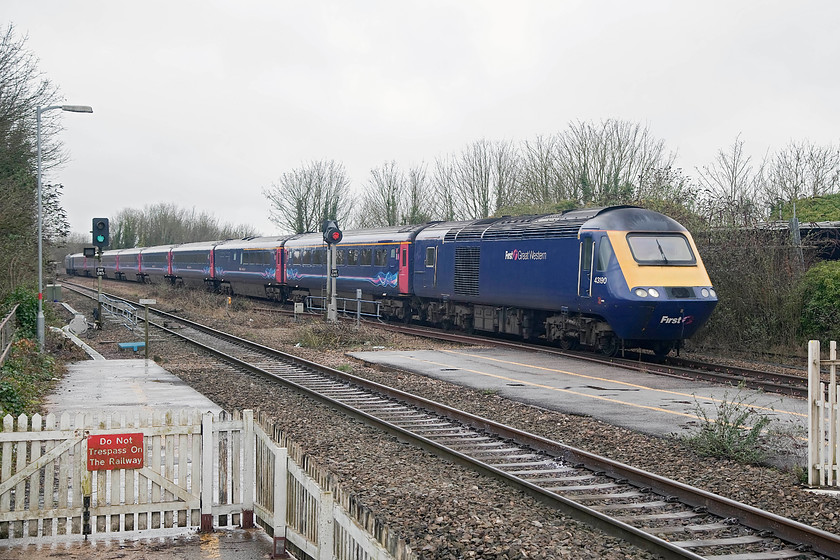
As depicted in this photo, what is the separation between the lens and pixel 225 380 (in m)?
16.3

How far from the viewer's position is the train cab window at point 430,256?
25672 mm

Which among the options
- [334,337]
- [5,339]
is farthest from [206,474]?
[334,337]

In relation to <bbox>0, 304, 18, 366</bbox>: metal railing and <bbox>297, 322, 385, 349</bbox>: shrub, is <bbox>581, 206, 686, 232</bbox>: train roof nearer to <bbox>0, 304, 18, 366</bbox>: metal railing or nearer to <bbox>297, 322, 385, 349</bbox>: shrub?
<bbox>297, 322, 385, 349</bbox>: shrub

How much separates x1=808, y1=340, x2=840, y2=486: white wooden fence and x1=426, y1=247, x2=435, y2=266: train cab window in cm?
1752

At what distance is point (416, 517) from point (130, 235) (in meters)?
102

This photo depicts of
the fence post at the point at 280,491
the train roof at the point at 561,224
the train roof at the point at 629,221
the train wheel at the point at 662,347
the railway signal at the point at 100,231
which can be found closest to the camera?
the fence post at the point at 280,491

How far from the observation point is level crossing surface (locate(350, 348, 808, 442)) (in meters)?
11.8

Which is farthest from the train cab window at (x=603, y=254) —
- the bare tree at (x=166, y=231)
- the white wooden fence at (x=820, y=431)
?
the bare tree at (x=166, y=231)

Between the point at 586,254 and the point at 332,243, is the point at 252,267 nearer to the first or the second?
the point at 332,243

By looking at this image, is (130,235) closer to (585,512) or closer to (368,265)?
(368,265)

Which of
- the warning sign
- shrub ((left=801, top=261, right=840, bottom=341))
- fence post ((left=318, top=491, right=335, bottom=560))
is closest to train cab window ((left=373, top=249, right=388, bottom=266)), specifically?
shrub ((left=801, top=261, right=840, bottom=341))

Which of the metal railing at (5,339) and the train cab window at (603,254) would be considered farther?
the train cab window at (603,254)

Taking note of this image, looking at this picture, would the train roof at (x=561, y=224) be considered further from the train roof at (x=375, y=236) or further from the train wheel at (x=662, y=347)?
the train wheel at (x=662, y=347)

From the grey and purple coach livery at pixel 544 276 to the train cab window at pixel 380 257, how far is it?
4 centimetres
